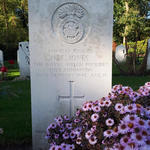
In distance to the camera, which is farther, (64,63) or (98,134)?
(64,63)

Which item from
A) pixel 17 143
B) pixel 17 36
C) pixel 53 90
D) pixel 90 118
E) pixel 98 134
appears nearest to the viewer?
pixel 98 134

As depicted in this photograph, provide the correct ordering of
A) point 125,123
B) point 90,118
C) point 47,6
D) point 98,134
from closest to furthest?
point 125,123
point 98,134
point 90,118
point 47,6

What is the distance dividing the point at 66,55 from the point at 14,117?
78.4 inches

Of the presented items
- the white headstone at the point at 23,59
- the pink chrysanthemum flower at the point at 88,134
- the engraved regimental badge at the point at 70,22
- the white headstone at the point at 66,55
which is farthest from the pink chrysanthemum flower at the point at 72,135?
the white headstone at the point at 23,59

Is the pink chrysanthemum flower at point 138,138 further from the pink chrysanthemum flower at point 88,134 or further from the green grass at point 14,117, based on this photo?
the green grass at point 14,117

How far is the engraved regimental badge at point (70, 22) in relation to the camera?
2.52m

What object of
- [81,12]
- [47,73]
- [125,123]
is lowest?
[125,123]

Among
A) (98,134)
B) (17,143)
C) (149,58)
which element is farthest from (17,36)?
(98,134)

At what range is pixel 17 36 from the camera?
66.7 ft

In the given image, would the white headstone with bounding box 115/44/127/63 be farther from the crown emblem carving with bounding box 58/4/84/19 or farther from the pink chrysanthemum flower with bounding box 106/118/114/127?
the pink chrysanthemum flower with bounding box 106/118/114/127

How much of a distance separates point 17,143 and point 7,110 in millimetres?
1532

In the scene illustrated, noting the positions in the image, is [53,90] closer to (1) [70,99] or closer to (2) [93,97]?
(1) [70,99]

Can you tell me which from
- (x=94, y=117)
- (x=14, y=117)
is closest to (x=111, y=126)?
(x=94, y=117)

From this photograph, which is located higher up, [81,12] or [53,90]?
[81,12]
